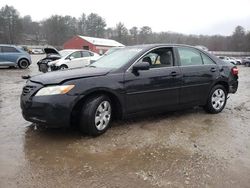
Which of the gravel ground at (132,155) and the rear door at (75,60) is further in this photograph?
the rear door at (75,60)

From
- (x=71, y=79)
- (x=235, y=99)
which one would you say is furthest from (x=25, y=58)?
(x=71, y=79)

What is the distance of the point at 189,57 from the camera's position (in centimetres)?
595

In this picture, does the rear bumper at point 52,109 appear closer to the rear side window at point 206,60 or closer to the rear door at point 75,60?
the rear side window at point 206,60

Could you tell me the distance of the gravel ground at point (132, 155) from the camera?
3.24 m

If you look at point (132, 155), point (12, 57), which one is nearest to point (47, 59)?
point (12, 57)

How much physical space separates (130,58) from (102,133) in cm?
142

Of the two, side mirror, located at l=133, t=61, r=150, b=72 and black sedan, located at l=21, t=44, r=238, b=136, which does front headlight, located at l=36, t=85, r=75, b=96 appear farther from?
side mirror, located at l=133, t=61, r=150, b=72

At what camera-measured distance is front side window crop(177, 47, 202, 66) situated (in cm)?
579

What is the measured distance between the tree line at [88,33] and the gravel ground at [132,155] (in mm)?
72052

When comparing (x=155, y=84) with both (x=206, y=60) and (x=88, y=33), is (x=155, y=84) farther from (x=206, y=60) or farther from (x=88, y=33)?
(x=88, y=33)

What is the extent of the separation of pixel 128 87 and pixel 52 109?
52.0 inches

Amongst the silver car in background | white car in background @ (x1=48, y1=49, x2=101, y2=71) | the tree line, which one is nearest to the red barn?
the tree line

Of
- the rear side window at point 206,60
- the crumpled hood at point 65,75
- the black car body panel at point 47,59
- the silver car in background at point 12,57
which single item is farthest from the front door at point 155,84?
the silver car in background at point 12,57

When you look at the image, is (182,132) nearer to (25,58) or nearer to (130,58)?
(130,58)
